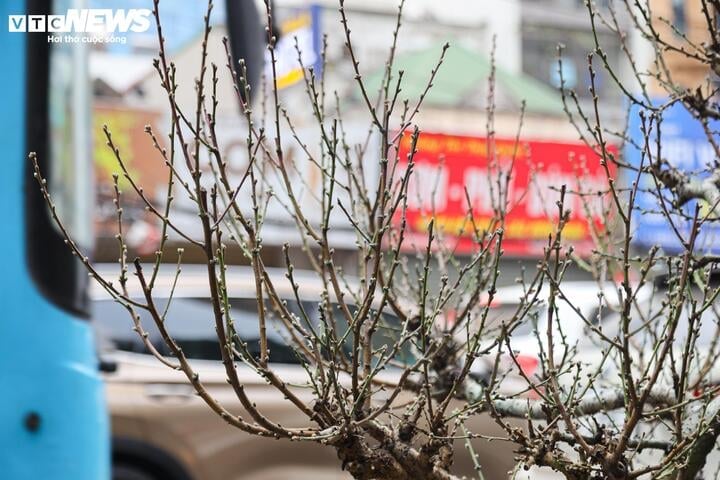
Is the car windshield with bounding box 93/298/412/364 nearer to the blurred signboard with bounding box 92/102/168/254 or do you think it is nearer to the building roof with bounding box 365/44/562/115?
the blurred signboard with bounding box 92/102/168/254

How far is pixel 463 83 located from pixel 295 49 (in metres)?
17.0

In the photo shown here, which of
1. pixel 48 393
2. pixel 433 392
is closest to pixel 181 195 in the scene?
pixel 48 393

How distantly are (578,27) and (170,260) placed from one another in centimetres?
1730

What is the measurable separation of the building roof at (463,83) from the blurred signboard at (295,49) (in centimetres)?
447

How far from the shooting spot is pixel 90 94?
15.0 feet

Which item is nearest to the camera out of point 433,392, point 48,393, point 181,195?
point 433,392

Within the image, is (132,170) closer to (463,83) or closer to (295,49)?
(463,83)

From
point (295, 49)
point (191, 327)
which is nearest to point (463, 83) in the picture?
point (191, 327)

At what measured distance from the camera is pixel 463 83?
20.4m

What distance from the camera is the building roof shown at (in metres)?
19.2

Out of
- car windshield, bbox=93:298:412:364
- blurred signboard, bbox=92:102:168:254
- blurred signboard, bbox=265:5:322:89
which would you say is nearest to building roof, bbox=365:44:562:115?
blurred signboard, bbox=265:5:322:89

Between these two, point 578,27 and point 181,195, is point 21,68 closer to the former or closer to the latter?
point 181,195
